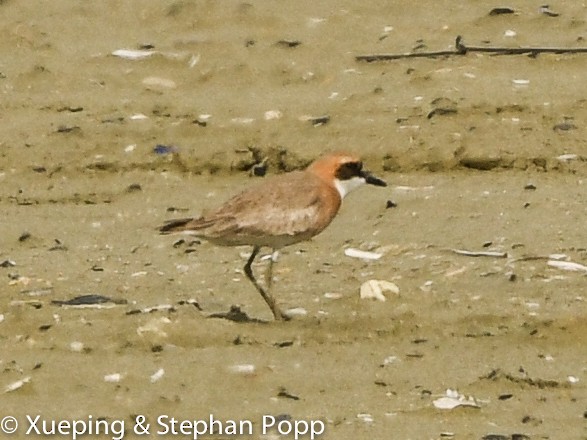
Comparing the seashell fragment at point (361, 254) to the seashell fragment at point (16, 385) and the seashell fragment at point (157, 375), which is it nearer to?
the seashell fragment at point (157, 375)

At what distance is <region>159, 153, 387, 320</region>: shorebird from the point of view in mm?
7555

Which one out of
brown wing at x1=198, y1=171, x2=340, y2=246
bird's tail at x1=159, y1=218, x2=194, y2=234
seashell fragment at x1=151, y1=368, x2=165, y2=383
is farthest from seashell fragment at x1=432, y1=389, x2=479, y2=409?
bird's tail at x1=159, y1=218, x2=194, y2=234

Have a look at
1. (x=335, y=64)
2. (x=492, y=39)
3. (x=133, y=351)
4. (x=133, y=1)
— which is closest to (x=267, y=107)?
(x=335, y=64)

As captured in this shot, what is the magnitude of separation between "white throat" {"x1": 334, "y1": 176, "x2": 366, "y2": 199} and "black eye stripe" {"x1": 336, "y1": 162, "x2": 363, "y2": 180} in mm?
16

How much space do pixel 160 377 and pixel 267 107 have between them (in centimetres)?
388

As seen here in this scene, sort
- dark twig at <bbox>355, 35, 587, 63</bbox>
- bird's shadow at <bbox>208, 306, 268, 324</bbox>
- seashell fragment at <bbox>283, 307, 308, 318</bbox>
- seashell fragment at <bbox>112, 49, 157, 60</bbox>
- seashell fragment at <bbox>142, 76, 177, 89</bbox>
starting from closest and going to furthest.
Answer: bird's shadow at <bbox>208, 306, 268, 324</bbox> < seashell fragment at <bbox>283, 307, 308, 318</bbox> < dark twig at <bbox>355, 35, 587, 63</bbox> < seashell fragment at <bbox>142, 76, 177, 89</bbox> < seashell fragment at <bbox>112, 49, 157, 60</bbox>

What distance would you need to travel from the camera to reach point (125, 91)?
1089cm

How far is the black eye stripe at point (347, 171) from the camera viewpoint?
802 cm

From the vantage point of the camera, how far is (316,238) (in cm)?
883

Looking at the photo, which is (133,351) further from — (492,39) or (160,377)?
(492,39)

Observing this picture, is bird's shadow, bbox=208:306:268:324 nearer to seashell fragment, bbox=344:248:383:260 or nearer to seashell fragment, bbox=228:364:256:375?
seashell fragment, bbox=228:364:256:375

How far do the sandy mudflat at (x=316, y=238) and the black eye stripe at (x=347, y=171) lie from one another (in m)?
0.45

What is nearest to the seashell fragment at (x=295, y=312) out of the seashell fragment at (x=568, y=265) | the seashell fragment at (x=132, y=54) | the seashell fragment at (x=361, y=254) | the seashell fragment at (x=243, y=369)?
the seashell fragment at (x=243, y=369)

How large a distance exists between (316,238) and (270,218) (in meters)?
1.27
